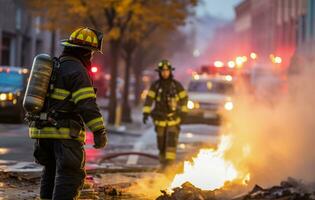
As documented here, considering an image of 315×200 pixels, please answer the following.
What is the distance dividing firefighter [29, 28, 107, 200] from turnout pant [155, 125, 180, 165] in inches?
203

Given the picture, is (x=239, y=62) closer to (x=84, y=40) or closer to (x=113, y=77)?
(x=113, y=77)

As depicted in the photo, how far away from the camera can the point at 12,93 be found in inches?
835

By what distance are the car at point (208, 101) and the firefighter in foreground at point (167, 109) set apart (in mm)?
10233

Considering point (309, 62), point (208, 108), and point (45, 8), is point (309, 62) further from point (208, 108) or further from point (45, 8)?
point (45, 8)

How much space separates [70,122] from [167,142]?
17.8 ft

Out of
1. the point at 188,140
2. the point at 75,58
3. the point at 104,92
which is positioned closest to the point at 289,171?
the point at 75,58

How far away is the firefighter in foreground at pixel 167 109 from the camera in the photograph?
11.7 metres

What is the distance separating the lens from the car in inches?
888

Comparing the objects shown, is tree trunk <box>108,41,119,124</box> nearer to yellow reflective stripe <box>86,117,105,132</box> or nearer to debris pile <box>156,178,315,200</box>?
debris pile <box>156,178,315,200</box>

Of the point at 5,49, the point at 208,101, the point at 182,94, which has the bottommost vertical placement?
the point at 182,94

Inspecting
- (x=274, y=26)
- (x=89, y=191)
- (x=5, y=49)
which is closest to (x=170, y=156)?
(x=89, y=191)

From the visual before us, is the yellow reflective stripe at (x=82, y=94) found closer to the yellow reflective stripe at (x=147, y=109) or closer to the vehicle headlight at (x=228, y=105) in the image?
the yellow reflective stripe at (x=147, y=109)

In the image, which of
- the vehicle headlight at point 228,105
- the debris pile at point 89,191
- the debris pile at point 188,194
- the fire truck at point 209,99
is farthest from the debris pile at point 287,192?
the vehicle headlight at point 228,105

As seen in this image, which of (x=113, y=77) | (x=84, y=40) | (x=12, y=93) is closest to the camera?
(x=84, y=40)
